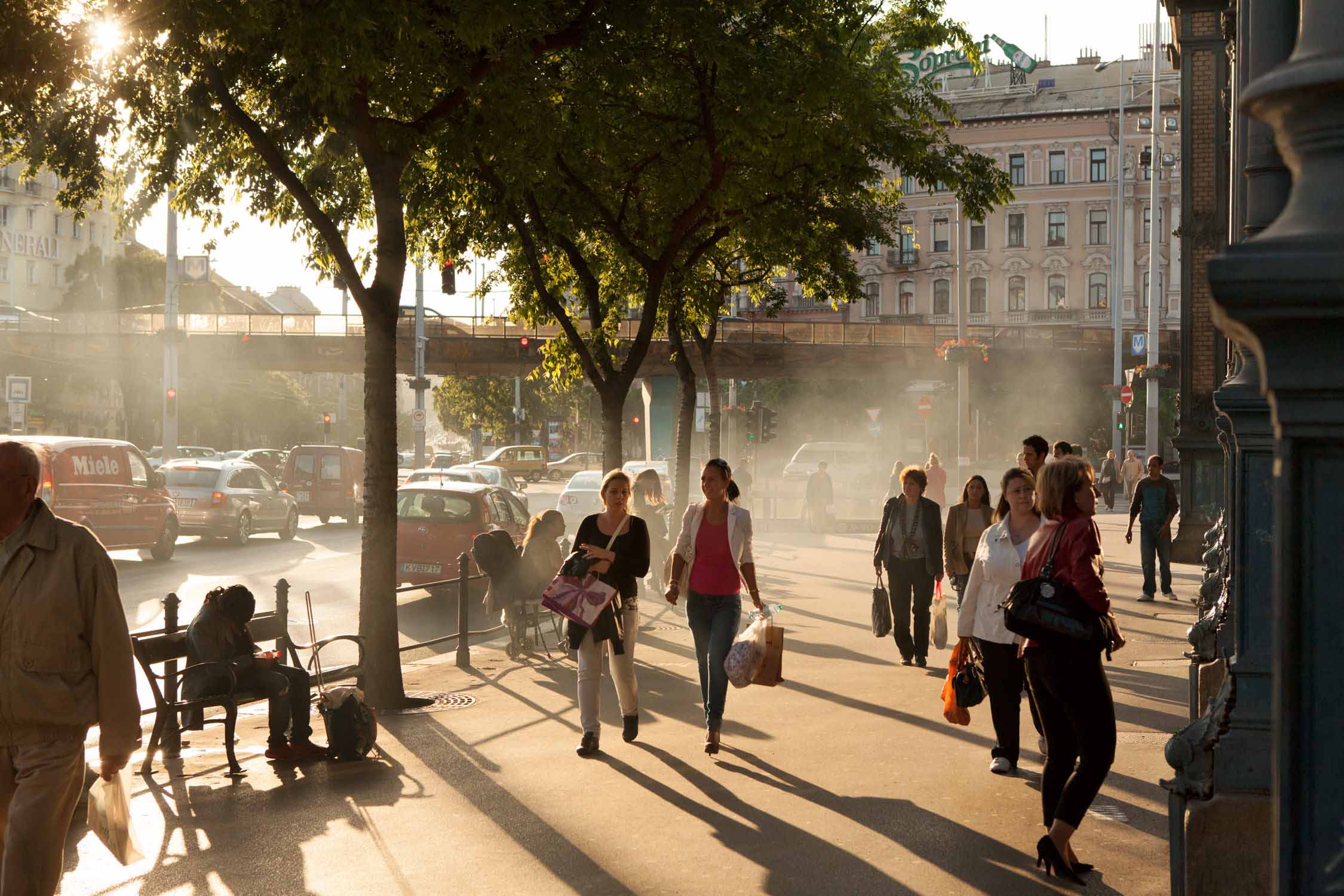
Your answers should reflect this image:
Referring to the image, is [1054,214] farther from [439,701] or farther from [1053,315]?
[439,701]

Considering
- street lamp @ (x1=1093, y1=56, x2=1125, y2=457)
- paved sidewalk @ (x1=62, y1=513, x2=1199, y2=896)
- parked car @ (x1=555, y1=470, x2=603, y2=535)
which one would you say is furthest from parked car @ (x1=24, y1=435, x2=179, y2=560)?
street lamp @ (x1=1093, y1=56, x2=1125, y2=457)

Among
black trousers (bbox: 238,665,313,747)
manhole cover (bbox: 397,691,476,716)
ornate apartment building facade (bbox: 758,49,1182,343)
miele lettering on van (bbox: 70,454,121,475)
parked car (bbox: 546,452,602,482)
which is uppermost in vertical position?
ornate apartment building facade (bbox: 758,49,1182,343)

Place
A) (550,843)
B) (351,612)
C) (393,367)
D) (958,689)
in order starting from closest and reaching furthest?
(550,843), (958,689), (393,367), (351,612)

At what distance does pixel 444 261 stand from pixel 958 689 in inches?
421

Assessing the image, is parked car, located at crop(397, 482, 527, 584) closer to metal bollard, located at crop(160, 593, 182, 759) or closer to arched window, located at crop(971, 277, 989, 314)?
metal bollard, located at crop(160, 593, 182, 759)

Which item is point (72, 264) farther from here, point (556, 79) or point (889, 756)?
point (889, 756)

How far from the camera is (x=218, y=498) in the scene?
28.3m

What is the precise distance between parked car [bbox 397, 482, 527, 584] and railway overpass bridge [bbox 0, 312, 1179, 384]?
106 feet

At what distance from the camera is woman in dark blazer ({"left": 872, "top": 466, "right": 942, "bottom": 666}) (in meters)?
12.3

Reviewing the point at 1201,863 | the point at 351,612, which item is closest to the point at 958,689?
the point at 1201,863

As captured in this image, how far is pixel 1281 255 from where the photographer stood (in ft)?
6.65

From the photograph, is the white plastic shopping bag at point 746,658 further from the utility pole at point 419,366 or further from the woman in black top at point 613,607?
the utility pole at point 419,366

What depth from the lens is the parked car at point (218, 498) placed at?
2820 cm

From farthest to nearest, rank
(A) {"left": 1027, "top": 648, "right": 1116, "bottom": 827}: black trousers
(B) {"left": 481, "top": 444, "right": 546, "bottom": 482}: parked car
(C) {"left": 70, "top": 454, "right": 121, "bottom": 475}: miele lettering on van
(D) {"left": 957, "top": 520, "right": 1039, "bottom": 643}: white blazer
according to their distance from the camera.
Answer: (B) {"left": 481, "top": 444, "right": 546, "bottom": 482}: parked car
(C) {"left": 70, "top": 454, "right": 121, "bottom": 475}: miele lettering on van
(D) {"left": 957, "top": 520, "right": 1039, "bottom": 643}: white blazer
(A) {"left": 1027, "top": 648, "right": 1116, "bottom": 827}: black trousers
